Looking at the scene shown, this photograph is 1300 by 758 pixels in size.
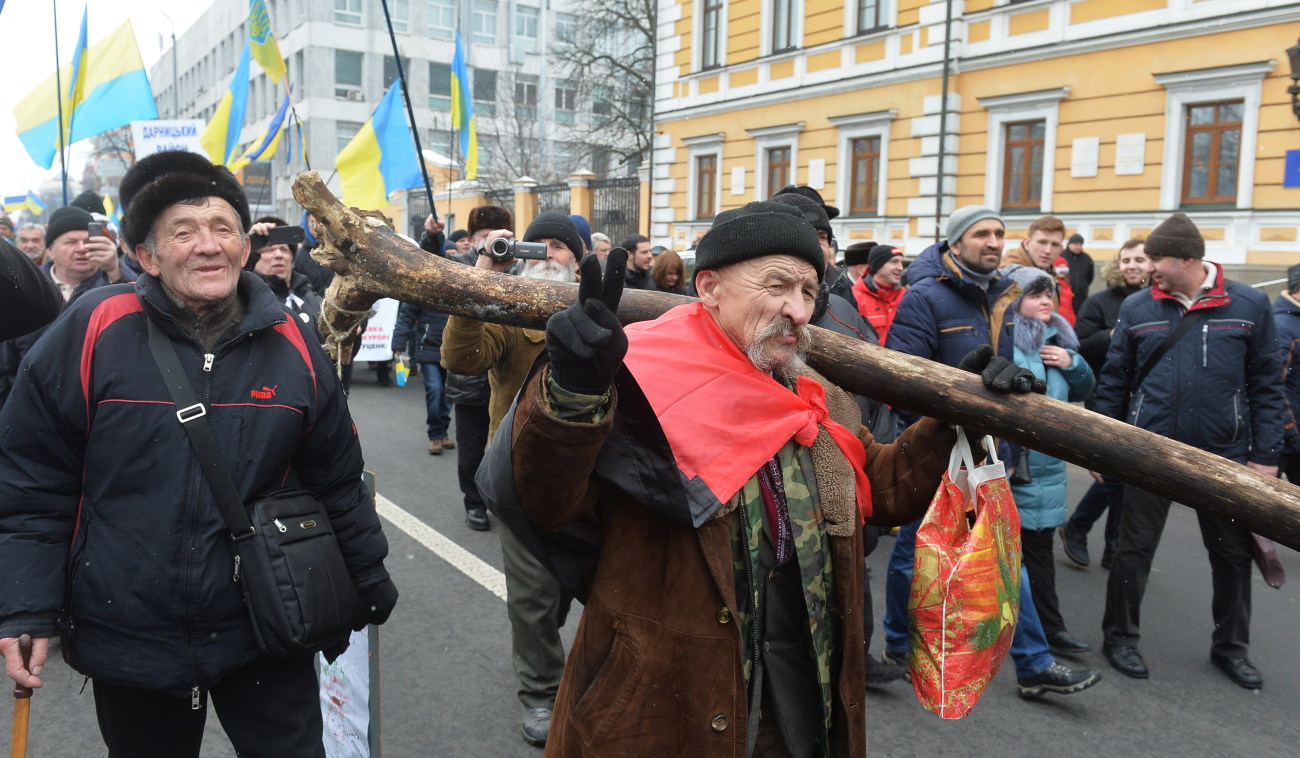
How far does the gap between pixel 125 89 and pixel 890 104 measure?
46.4 ft

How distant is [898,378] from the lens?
7.92ft

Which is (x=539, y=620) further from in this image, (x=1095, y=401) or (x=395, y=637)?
(x=1095, y=401)

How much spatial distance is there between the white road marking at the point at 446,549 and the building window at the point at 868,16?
16.3 meters

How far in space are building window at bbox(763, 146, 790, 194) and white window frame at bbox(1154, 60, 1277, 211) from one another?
8.30 metres

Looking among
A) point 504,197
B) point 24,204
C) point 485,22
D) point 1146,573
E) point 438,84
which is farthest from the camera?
point 485,22

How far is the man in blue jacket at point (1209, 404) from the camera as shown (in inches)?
178

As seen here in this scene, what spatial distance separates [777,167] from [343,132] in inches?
1285

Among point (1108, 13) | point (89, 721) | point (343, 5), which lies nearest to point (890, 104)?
point (1108, 13)

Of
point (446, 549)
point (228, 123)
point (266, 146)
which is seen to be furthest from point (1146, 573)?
point (266, 146)

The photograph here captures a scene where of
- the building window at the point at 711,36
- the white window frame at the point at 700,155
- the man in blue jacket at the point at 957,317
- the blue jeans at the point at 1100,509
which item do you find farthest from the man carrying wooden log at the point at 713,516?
the building window at the point at 711,36

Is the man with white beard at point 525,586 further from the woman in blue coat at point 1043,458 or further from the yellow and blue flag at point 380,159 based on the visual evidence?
the yellow and blue flag at point 380,159

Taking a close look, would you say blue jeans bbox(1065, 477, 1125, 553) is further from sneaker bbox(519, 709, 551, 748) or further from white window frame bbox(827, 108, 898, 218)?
white window frame bbox(827, 108, 898, 218)

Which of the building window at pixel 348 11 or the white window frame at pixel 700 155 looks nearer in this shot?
the white window frame at pixel 700 155

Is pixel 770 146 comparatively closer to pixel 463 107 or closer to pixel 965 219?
pixel 463 107
